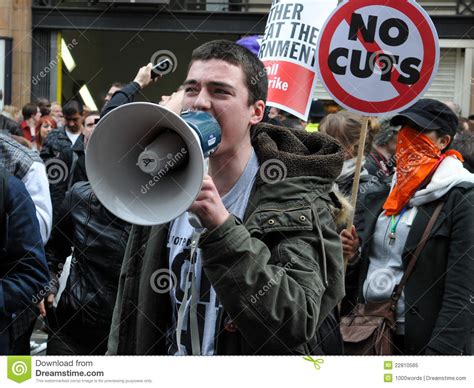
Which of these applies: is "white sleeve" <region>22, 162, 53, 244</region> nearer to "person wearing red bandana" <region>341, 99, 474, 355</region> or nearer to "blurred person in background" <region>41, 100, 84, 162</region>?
"person wearing red bandana" <region>341, 99, 474, 355</region>

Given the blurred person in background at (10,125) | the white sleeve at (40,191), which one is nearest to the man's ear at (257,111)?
the white sleeve at (40,191)

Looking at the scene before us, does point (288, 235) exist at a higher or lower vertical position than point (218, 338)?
higher

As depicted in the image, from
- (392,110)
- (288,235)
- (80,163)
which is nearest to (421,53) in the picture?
(392,110)

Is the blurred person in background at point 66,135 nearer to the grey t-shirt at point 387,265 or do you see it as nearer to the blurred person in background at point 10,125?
the blurred person in background at point 10,125

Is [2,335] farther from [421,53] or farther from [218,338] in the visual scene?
[421,53]

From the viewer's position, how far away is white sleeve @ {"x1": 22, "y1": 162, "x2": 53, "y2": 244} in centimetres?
450

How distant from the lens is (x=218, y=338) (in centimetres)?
281

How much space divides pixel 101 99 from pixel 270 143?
17210 millimetres

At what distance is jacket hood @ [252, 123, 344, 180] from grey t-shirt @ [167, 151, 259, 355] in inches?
2.5

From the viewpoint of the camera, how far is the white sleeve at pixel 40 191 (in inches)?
177

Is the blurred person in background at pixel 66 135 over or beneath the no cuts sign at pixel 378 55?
beneath
